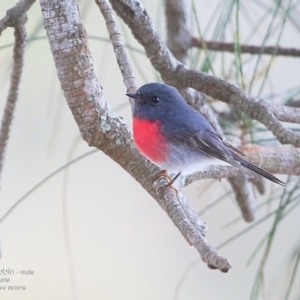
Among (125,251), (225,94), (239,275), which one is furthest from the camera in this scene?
(239,275)

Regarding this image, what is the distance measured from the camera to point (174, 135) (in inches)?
42.5

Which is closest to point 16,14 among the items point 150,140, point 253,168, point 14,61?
point 14,61

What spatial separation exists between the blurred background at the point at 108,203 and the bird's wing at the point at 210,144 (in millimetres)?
155

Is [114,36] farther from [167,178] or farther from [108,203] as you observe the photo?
[108,203]

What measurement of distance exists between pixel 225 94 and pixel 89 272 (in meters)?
0.58

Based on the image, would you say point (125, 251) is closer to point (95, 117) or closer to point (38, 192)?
point (38, 192)

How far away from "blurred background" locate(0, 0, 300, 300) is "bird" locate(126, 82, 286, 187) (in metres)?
0.15

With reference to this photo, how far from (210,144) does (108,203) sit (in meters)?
0.59

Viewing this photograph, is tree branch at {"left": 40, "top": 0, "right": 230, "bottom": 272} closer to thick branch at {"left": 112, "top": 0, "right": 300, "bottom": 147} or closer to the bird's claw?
the bird's claw

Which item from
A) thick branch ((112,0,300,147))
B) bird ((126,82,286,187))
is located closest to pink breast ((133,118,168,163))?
bird ((126,82,286,187))

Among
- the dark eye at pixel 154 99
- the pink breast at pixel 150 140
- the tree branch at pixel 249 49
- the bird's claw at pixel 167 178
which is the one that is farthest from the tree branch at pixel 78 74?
the tree branch at pixel 249 49

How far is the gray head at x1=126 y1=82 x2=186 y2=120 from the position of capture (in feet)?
3.51

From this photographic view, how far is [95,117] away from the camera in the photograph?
86 centimetres

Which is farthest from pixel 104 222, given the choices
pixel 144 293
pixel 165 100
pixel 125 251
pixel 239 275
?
pixel 165 100
